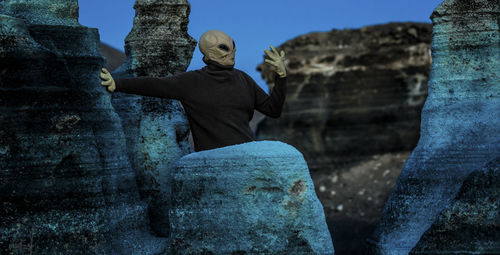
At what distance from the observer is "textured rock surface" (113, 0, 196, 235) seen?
6.67 m

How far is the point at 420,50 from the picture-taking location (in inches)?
551

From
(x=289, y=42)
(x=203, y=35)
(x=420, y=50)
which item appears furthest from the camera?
(x=289, y=42)

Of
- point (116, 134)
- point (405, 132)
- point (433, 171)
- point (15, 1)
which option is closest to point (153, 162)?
point (116, 134)

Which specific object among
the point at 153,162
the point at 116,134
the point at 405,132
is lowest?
the point at 405,132

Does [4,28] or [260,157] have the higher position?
[4,28]

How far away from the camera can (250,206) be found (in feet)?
15.7

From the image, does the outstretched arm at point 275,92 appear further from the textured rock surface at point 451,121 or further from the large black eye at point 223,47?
the textured rock surface at point 451,121

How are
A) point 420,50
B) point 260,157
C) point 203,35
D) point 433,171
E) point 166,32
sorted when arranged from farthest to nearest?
point 420,50 < point 166,32 < point 433,171 < point 203,35 < point 260,157

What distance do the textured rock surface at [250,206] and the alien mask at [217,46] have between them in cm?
66

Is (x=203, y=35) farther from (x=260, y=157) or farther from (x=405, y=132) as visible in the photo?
(x=405, y=132)

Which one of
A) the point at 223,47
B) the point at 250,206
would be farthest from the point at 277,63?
the point at 250,206

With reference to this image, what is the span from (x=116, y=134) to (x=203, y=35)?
1.25 meters

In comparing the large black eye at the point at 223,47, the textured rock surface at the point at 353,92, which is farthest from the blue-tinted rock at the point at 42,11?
the textured rock surface at the point at 353,92

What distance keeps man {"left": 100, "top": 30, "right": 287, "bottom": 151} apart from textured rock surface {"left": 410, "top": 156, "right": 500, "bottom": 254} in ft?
4.63
